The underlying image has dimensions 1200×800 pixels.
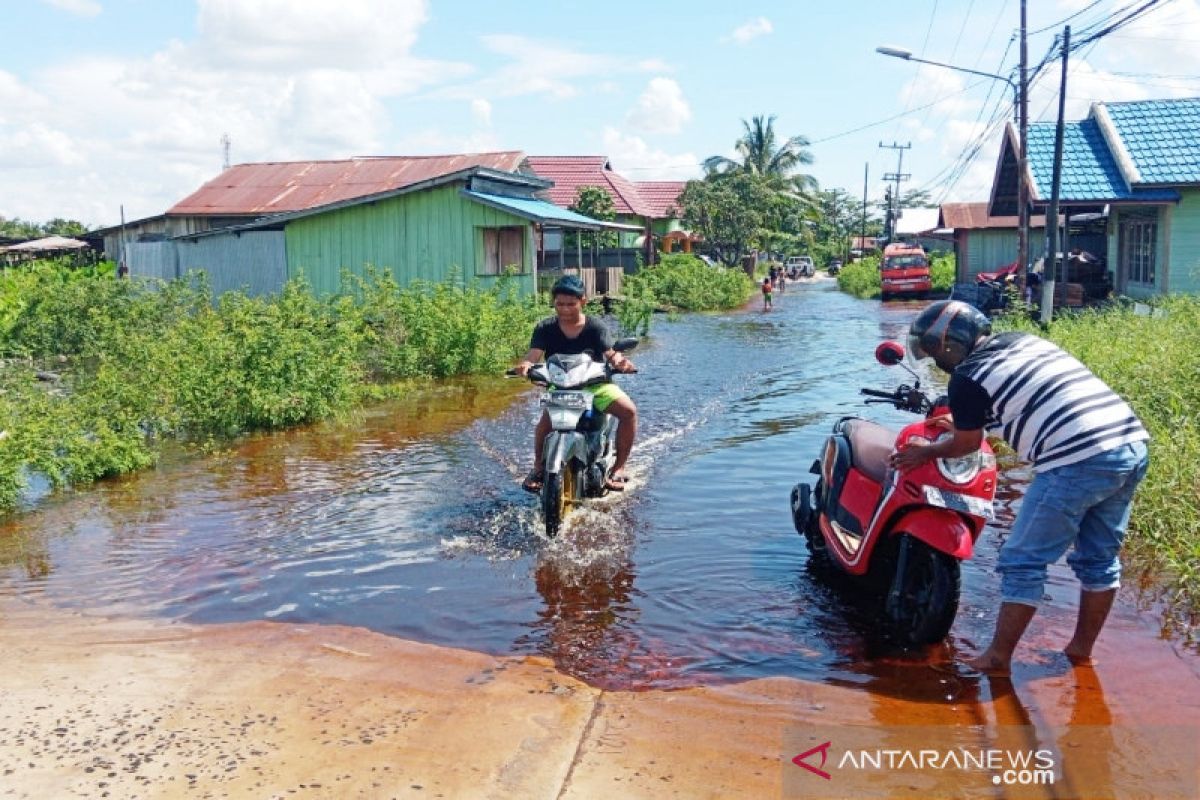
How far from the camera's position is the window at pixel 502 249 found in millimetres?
22172

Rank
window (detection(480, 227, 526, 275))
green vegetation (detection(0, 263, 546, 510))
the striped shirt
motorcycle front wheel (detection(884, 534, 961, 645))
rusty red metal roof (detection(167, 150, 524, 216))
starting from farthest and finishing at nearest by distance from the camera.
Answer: rusty red metal roof (detection(167, 150, 524, 216))
window (detection(480, 227, 526, 275))
green vegetation (detection(0, 263, 546, 510))
motorcycle front wheel (detection(884, 534, 961, 645))
the striped shirt

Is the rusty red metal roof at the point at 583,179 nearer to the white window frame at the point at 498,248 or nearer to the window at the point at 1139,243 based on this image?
the white window frame at the point at 498,248

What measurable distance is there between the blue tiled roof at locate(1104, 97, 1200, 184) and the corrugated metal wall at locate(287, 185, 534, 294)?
39.5ft

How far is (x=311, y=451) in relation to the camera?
31.9ft

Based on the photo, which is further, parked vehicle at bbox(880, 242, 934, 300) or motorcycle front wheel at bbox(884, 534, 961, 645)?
parked vehicle at bbox(880, 242, 934, 300)

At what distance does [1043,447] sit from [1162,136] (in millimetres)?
17329

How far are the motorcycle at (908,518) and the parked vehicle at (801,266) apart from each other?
59308 mm

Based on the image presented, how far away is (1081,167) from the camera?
18.7 m

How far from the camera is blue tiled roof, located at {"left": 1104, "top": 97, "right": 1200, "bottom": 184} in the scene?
57.3ft

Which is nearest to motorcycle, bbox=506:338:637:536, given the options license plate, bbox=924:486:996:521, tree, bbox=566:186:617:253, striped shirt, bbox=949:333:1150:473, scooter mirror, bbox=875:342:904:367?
scooter mirror, bbox=875:342:904:367

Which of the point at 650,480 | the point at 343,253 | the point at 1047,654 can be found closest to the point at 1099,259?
the point at 343,253

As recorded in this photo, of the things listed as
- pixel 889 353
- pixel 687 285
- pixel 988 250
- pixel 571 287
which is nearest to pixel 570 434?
pixel 571 287

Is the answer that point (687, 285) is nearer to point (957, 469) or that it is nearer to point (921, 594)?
point (921, 594)

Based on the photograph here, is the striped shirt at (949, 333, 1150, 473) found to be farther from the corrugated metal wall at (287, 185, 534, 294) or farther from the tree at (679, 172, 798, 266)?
the tree at (679, 172, 798, 266)
